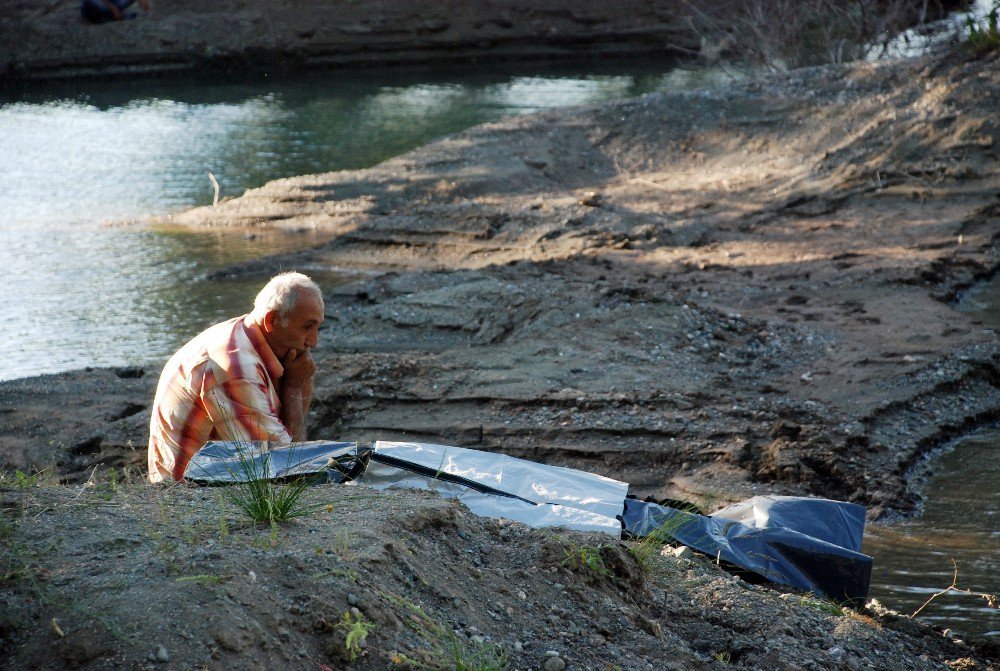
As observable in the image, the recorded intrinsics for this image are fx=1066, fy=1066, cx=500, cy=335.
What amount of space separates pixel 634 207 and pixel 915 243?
3.01 m

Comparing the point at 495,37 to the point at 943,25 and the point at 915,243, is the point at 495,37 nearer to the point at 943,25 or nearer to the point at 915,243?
the point at 943,25

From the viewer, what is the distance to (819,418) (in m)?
6.06

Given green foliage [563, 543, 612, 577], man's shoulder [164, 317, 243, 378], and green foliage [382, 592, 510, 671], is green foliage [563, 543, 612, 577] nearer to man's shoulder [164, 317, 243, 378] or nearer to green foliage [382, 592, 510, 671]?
green foliage [382, 592, 510, 671]

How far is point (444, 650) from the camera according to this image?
2672 millimetres

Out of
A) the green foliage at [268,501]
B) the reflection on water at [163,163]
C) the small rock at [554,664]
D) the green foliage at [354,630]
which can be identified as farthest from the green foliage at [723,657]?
the reflection on water at [163,163]

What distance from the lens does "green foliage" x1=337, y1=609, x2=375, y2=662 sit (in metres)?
2.52

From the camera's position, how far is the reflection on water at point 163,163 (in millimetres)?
9461

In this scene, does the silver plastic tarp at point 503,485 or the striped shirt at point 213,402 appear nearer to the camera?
the silver plastic tarp at point 503,485

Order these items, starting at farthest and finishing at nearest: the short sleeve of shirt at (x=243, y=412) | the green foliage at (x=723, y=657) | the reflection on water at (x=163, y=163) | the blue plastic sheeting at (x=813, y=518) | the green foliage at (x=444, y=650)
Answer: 1. the reflection on water at (x=163, y=163)
2. the short sleeve of shirt at (x=243, y=412)
3. the blue plastic sheeting at (x=813, y=518)
4. the green foliage at (x=723, y=657)
5. the green foliage at (x=444, y=650)

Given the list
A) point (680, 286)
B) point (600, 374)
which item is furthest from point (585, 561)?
point (680, 286)

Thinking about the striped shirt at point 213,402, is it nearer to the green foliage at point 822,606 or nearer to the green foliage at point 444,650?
the green foliage at point 444,650

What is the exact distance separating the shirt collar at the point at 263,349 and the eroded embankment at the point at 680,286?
1.75 meters

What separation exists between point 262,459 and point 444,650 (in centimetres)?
130

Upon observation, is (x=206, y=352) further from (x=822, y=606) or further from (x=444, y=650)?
(x=822, y=606)
